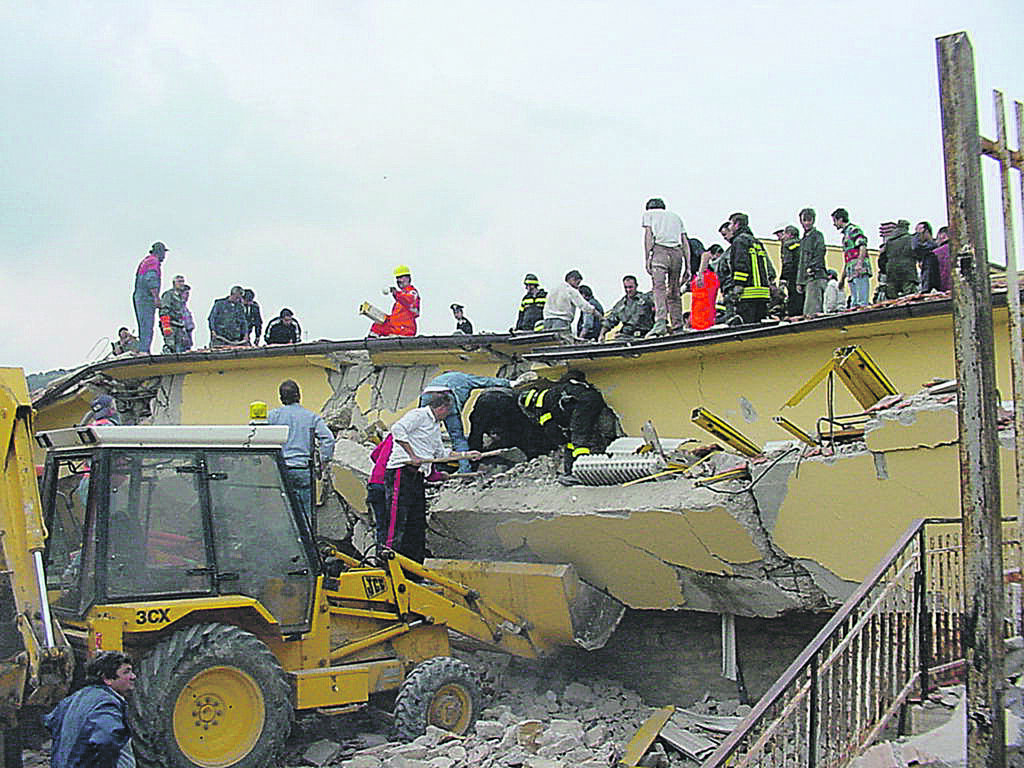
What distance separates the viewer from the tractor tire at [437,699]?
7.31m

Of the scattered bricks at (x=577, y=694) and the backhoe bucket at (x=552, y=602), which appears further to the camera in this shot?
the scattered bricks at (x=577, y=694)

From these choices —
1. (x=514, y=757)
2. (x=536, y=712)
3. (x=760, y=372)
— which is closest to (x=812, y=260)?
(x=760, y=372)

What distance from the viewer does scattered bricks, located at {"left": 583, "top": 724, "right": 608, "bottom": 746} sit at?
292 inches

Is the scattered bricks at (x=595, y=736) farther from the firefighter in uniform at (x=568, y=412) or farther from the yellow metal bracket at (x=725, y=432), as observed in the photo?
the firefighter in uniform at (x=568, y=412)

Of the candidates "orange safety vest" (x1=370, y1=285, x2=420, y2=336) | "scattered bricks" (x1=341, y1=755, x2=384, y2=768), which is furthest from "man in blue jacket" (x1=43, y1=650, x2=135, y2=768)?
"orange safety vest" (x1=370, y1=285, x2=420, y2=336)

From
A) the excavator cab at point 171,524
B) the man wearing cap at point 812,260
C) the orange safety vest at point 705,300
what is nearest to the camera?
the excavator cab at point 171,524

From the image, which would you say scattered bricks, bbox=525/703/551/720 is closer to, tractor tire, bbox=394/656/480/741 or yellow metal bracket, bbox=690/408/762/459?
tractor tire, bbox=394/656/480/741

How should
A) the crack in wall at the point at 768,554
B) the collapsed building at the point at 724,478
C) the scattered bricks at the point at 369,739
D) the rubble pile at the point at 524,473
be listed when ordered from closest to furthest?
the collapsed building at the point at 724,478 < the scattered bricks at the point at 369,739 < the crack in wall at the point at 768,554 < the rubble pile at the point at 524,473

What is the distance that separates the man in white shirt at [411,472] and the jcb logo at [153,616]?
7.78 ft

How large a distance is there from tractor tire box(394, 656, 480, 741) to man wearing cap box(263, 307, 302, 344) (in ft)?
25.0

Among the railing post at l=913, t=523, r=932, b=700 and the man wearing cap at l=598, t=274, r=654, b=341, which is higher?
the man wearing cap at l=598, t=274, r=654, b=341

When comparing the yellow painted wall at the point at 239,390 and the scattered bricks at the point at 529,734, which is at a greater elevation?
the yellow painted wall at the point at 239,390

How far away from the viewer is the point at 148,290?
13.7 meters

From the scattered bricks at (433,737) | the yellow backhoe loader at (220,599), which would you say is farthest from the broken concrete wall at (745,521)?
the scattered bricks at (433,737)
